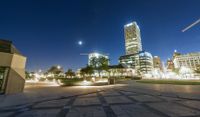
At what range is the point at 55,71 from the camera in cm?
9388

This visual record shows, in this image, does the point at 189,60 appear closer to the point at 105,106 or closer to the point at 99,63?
the point at 99,63

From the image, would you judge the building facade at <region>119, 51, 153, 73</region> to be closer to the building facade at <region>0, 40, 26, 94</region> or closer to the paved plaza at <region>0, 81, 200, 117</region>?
the building facade at <region>0, 40, 26, 94</region>

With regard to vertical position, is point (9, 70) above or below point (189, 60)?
below

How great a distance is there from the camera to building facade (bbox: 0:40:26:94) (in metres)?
14.3

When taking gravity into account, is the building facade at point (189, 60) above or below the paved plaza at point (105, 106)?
above

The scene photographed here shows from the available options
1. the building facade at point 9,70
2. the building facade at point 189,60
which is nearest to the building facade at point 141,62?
the building facade at point 189,60

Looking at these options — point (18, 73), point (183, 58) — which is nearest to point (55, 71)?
point (18, 73)

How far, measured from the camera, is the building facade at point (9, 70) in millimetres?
14297

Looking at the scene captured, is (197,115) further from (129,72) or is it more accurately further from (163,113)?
(129,72)

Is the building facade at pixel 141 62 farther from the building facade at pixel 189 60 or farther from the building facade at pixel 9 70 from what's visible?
the building facade at pixel 9 70

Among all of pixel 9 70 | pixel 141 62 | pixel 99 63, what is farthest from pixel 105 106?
pixel 141 62

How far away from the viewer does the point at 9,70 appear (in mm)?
14633

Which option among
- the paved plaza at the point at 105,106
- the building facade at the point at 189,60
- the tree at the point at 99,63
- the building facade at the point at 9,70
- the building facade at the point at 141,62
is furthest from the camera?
the building facade at the point at 141,62

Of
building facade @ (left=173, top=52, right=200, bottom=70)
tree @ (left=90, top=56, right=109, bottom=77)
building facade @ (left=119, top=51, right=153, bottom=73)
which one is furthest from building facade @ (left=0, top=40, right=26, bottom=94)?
building facade @ (left=173, top=52, right=200, bottom=70)
